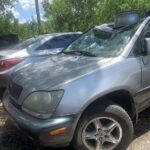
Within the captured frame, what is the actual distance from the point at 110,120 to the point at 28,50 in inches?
153

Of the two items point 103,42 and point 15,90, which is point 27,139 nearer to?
point 15,90

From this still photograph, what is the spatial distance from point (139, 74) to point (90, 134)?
100 cm

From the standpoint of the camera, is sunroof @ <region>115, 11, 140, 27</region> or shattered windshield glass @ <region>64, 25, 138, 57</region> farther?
sunroof @ <region>115, 11, 140, 27</region>

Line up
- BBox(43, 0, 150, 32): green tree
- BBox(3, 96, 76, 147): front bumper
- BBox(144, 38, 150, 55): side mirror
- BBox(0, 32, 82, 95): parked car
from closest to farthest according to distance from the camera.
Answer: BBox(3, 96, 76, 147): front bumper, BBox(144, 38, 150, 55): side mirror, BBox(0, 32, 82, 95): parked car, BBox(43, 0, 150, 32): green tree

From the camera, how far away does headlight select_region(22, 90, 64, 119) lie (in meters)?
3.82

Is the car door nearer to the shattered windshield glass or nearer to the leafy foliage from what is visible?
the shattered windshield glass

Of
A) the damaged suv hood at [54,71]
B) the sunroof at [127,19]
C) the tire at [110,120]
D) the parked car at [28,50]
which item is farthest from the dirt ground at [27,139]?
the parked car at [28,50]

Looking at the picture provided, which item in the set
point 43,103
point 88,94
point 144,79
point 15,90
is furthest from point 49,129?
point 144,79

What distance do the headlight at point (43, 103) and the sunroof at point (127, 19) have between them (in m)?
1.91

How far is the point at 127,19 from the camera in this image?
17.1 feet

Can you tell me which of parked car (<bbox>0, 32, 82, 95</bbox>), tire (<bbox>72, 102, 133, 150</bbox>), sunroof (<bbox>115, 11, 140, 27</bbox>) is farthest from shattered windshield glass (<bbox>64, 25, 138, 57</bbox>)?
parked car (<bbox>0, 32, 82, 95</bbox>)

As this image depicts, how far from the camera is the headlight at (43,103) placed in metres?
3.82

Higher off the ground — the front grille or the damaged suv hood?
the damaged suv hood

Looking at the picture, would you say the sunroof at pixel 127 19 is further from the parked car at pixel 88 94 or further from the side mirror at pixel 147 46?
the side mirror at pixel 147 46
